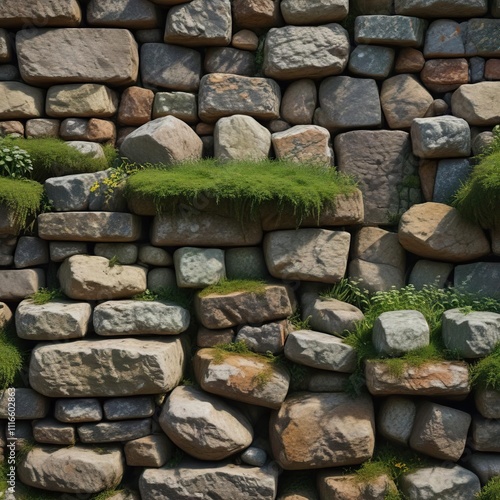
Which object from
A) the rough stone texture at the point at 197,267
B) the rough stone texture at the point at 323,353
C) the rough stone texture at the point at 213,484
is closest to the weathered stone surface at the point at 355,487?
the rough stone texture at the point at 213,484

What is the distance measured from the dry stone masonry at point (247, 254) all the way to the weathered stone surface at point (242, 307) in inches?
0.7

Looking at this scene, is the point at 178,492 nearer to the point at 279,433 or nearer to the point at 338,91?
the point at 279,433

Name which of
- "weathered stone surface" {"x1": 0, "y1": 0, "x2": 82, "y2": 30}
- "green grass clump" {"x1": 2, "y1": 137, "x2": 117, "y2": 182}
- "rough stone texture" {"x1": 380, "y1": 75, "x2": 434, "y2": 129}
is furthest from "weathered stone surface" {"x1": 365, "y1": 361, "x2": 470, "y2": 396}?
"weathered stone surface" {"x1": 0, "y1": 0, "x2": 82, "y2": 30}

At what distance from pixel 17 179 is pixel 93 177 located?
70cm

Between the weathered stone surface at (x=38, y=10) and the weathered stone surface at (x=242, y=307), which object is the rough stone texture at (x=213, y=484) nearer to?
the weathered stone surface at (x=242, y=307)

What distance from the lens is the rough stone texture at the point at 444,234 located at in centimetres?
564

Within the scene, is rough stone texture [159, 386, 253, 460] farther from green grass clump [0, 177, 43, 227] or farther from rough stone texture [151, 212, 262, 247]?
green grass clump [0, 177, 43, 227]

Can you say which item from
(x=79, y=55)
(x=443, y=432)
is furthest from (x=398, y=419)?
(x=79, y=55)

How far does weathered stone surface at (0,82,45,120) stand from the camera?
6.18 meters

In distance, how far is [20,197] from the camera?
5.37 m

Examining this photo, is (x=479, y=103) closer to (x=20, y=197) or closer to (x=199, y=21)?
(x=199, y=21)

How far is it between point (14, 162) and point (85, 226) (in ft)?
3.04

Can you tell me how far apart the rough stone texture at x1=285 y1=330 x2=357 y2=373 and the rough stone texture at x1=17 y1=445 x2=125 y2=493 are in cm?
175

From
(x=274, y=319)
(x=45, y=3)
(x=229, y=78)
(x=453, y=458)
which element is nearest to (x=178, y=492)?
(x=274, y=319)
